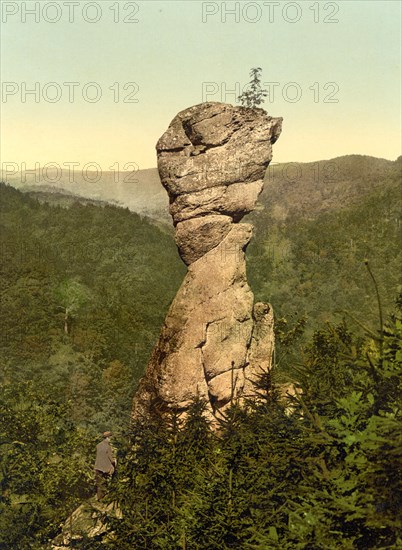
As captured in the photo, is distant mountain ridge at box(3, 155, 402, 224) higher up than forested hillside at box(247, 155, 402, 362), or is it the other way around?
distant mountain ridge at box(3, 155, 402, 224)

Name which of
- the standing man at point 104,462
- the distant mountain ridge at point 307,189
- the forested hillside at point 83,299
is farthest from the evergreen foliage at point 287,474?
the distant mountain ridge at point 307,189

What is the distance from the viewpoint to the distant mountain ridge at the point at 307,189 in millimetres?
80500

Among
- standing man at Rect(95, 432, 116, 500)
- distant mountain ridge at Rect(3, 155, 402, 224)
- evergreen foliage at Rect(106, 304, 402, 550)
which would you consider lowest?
standing man at Rect(95, 432, 116, 500)

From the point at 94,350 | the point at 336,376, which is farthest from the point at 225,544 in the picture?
the point at 94,350

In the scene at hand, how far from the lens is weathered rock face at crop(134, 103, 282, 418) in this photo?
19.6 metres

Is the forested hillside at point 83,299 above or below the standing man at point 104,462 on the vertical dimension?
above

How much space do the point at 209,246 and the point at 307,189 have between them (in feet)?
267

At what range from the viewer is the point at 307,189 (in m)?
97.9

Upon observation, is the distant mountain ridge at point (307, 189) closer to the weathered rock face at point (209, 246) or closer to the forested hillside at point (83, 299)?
the forested hillside at point (83, 299)

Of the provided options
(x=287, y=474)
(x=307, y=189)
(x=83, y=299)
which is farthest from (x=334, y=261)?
(x=307, y=189)

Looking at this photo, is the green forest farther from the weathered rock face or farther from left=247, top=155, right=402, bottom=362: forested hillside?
the weathered rock face

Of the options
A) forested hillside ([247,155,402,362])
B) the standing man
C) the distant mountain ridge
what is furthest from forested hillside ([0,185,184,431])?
the distant mountain ridge

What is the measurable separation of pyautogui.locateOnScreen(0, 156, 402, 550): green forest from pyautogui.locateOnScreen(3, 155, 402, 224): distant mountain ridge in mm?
17682

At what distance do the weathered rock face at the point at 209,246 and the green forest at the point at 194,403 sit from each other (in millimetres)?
2039
